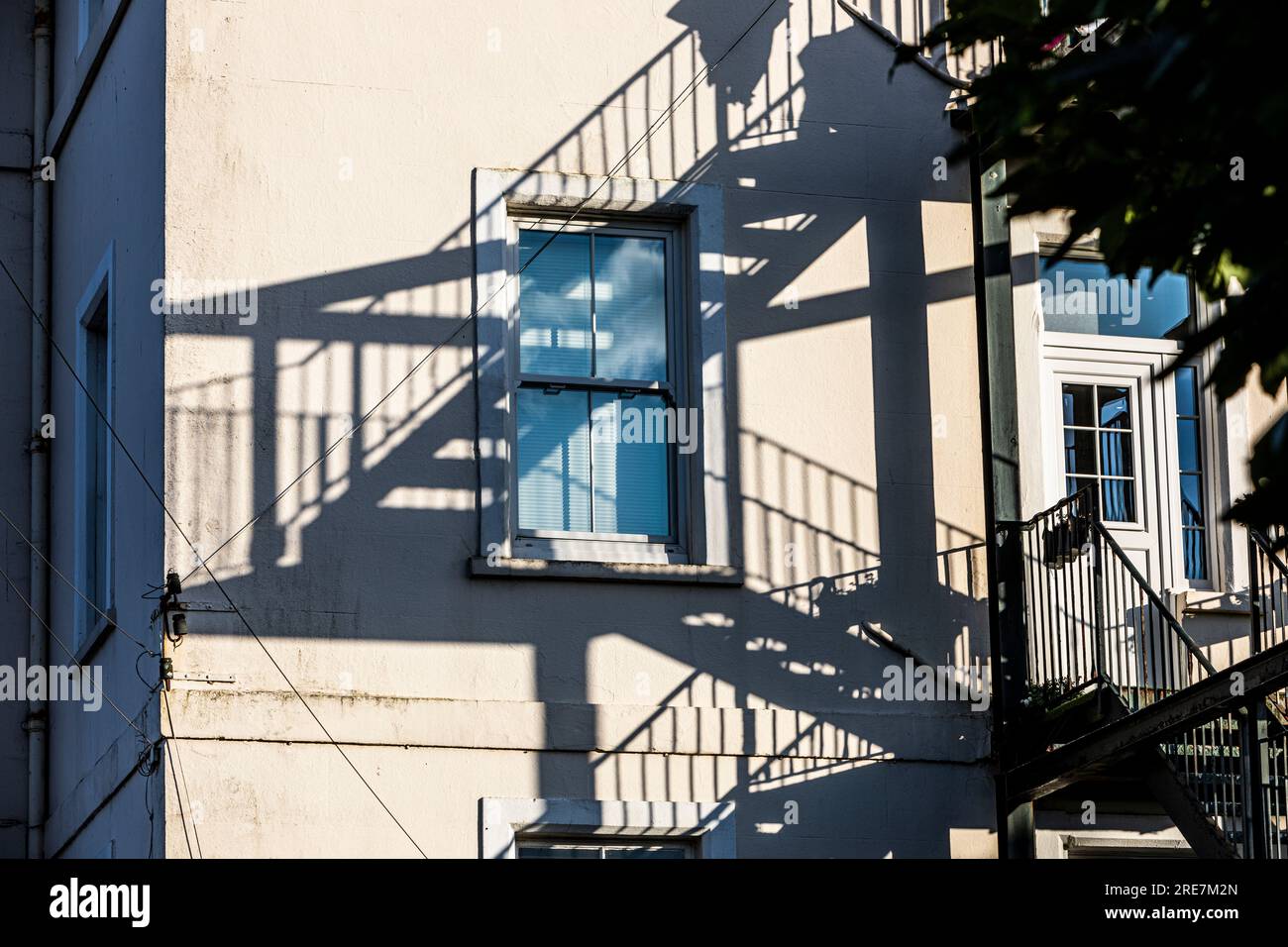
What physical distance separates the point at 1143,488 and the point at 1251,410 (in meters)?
0.85

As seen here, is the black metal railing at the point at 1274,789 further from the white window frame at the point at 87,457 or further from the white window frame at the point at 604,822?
the white window frame at the point at 87,457

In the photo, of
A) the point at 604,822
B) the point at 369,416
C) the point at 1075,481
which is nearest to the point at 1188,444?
the point at 1075,481

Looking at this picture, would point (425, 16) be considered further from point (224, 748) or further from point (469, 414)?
point (224, 748)

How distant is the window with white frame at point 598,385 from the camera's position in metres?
11.9

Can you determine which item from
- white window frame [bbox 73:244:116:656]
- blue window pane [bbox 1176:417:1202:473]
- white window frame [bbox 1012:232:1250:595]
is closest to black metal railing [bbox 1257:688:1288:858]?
white window frame [bbox 1012:232:1250:595]

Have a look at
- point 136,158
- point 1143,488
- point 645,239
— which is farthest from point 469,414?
point 1143,488

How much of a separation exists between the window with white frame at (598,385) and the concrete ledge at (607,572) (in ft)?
0.91

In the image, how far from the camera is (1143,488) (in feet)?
43.5

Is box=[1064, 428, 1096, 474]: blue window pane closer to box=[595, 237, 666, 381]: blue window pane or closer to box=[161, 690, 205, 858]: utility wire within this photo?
box=[595, 237, 666, 381]: blue window pane

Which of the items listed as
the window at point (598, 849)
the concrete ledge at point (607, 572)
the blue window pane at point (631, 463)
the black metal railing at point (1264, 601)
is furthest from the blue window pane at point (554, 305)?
the black metal railing at point (1264, 601)

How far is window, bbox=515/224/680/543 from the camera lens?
11906 millimetres

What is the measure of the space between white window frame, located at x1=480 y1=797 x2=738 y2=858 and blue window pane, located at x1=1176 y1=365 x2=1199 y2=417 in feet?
13.4

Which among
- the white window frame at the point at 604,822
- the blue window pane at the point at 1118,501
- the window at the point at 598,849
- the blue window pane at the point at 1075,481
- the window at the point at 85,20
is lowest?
the window at the point at 598,849

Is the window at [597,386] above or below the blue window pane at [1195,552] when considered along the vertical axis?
above
